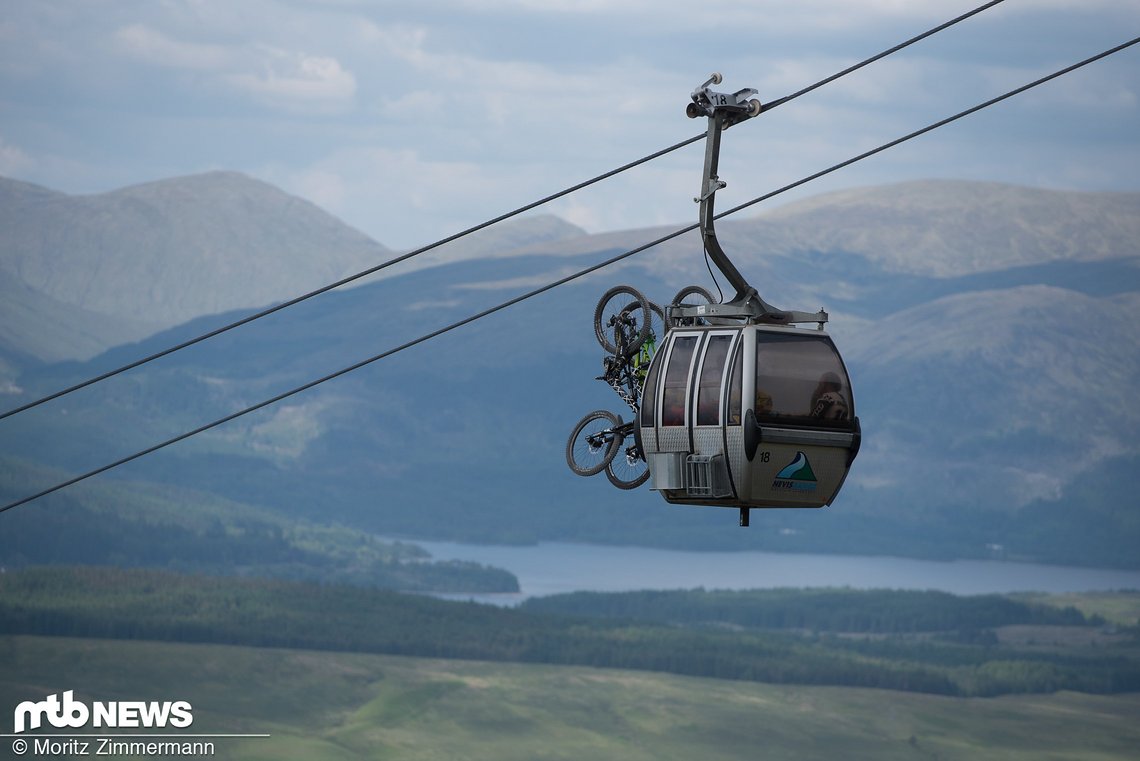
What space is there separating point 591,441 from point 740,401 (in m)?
7.66

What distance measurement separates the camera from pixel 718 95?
70.7 feet

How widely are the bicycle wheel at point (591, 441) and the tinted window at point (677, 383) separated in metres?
5.15

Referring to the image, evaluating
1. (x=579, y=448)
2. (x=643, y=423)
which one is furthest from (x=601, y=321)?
(x=643, y=423)

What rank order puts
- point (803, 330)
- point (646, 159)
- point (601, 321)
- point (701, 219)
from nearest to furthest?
point (701, 219) < point (803, 330) < point (646, 159) < point (601, 321)

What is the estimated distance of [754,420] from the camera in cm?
2167

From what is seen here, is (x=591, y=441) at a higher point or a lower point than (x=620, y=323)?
lower

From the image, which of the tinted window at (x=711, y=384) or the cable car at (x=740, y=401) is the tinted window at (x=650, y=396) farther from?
the tinted window at (x=711, y=384)

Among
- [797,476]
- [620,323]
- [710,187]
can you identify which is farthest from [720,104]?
[620,323]

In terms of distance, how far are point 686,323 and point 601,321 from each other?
634 cm

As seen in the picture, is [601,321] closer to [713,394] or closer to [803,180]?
[803,180]

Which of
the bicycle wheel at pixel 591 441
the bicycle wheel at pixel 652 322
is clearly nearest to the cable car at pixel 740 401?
the bicycle wheel at pixel 652 322

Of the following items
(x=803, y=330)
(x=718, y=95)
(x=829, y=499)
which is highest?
(x=718, y=95)

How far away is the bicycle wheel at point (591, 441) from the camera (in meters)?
28.2

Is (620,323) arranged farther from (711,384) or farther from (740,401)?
(740,401)
